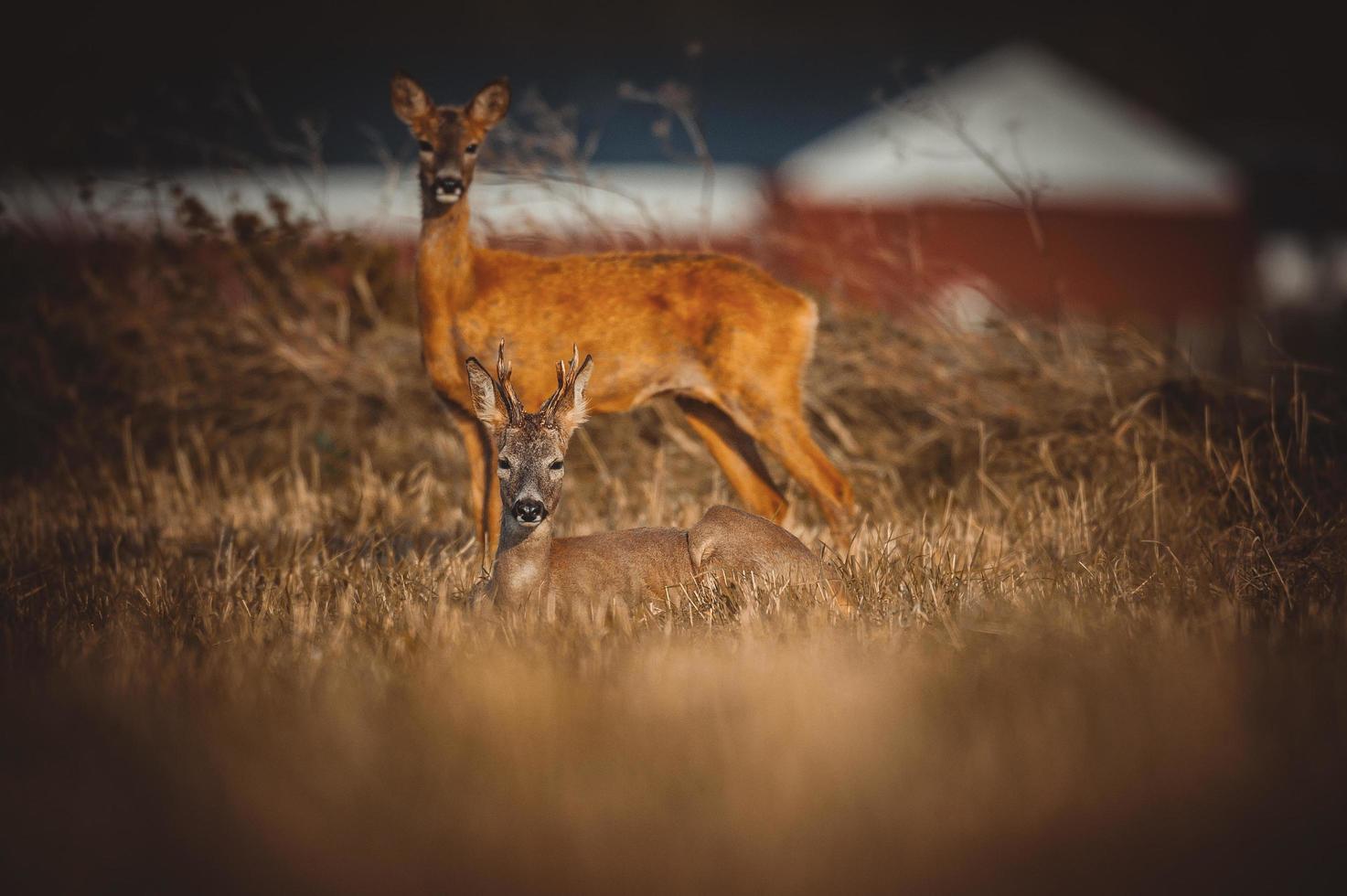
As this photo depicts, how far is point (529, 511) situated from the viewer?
4.08 metres

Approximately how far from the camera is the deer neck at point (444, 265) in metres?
5.54

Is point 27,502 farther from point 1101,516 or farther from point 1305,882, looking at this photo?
point 1305,882

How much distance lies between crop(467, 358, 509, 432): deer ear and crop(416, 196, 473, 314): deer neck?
100 centimetres

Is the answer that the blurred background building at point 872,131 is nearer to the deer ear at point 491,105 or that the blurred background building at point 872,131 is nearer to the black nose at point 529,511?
the deer ear at point 491,105

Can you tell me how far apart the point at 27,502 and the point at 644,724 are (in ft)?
16.3

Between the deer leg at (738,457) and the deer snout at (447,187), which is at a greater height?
the deer snout at (447,187)

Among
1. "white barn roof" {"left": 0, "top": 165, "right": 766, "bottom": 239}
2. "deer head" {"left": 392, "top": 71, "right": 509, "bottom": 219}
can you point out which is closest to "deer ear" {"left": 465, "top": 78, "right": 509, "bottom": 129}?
"deer head" {"left": 392, "top": 71, "right": 509, "bottom": 219}

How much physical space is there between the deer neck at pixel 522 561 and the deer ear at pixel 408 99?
2.23m

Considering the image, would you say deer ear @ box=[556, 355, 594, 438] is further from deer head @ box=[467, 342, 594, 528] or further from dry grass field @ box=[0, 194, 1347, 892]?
dry grass field @ box=[0, 194, 1347, 892]

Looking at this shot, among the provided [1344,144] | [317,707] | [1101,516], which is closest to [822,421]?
[1101,516]

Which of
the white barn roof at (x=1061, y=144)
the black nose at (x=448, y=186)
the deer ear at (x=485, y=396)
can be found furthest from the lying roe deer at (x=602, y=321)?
the white barn roof at (x=1061, y=144)

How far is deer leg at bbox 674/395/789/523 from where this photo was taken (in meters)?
6.00

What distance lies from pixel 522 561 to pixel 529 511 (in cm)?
29

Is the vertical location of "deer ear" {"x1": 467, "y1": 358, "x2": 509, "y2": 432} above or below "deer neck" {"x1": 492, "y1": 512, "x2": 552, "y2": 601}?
above
